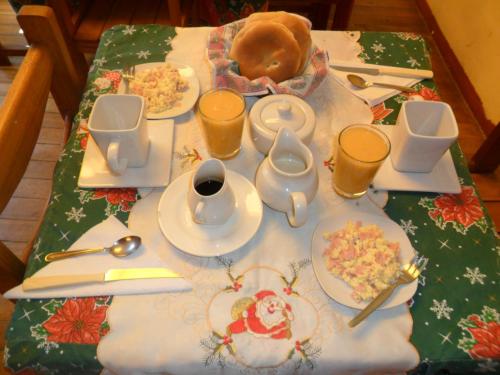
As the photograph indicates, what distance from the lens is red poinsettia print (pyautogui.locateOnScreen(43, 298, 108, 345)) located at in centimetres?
71

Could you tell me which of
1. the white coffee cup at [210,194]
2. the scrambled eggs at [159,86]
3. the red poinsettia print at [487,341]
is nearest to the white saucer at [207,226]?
the white coffee cup at [210,194]

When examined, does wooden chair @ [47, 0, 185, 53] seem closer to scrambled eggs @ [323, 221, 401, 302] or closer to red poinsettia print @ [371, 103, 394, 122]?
red poinsettia print @ [371, 103, 394, 122]

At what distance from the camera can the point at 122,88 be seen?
107 centimetres

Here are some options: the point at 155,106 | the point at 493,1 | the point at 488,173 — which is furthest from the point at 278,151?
the point at 493,1

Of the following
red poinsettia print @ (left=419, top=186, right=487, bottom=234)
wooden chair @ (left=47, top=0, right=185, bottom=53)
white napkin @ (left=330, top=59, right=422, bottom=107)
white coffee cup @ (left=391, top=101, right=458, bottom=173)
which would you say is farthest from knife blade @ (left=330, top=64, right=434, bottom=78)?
wooden chair @ (left=47, top=0, right=185, bottom=53)

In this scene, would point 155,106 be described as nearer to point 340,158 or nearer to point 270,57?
point 270,57

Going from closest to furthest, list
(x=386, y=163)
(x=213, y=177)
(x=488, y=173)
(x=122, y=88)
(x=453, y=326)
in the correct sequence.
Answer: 1. (x=453, y=326)
2. (x=213, y=177)
3. (x=386, y=163)
4. (x=122, y=88)
5. (x=488, y=173)

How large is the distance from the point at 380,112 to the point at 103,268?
81cm

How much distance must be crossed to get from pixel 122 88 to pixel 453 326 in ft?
3.20

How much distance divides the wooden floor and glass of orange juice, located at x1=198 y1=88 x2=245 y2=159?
71 centimetres

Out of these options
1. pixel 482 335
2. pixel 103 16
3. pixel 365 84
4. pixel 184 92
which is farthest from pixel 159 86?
pixel 103 16

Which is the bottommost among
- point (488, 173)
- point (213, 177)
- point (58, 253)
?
point (488, 173)

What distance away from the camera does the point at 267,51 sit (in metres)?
1.05

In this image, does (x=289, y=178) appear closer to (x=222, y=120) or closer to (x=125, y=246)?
(x=222, y=120)
